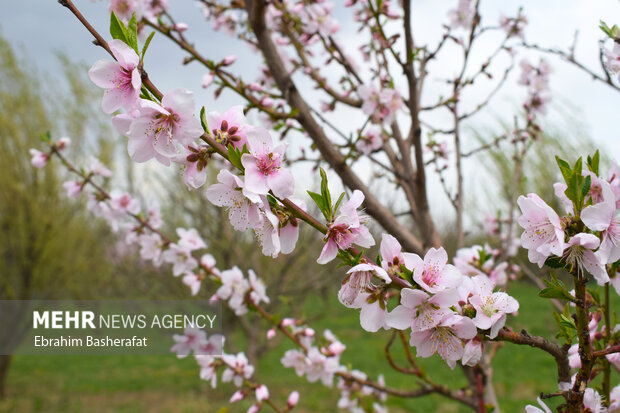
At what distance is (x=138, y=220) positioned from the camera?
2613 millimetres

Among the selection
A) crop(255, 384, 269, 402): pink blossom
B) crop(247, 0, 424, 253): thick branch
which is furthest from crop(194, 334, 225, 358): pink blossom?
crop(247, 0, 424, 253): thick branch

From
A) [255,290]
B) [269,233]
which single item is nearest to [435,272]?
[269,233]

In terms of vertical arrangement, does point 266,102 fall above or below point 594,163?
above

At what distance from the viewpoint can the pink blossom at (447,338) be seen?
817 mm

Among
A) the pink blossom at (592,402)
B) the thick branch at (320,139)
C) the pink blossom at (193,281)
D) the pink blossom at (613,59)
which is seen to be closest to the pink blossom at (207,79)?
the thick branch at (320,139)

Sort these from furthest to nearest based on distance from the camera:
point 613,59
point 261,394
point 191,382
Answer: point 191,382, point 261,394, point 613,59

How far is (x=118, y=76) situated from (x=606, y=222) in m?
0.86

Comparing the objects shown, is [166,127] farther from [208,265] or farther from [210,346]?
[210,346]

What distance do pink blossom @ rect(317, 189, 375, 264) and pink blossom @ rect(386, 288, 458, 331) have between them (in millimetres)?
118

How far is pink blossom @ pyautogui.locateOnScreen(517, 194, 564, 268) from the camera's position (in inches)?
31.9

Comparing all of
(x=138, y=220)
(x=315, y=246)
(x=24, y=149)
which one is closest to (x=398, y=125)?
(x=138, y=220)

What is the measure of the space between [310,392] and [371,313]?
6.85 meters

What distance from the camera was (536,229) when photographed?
34.0 inches

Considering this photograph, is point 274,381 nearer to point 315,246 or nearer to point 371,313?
point 315,246
